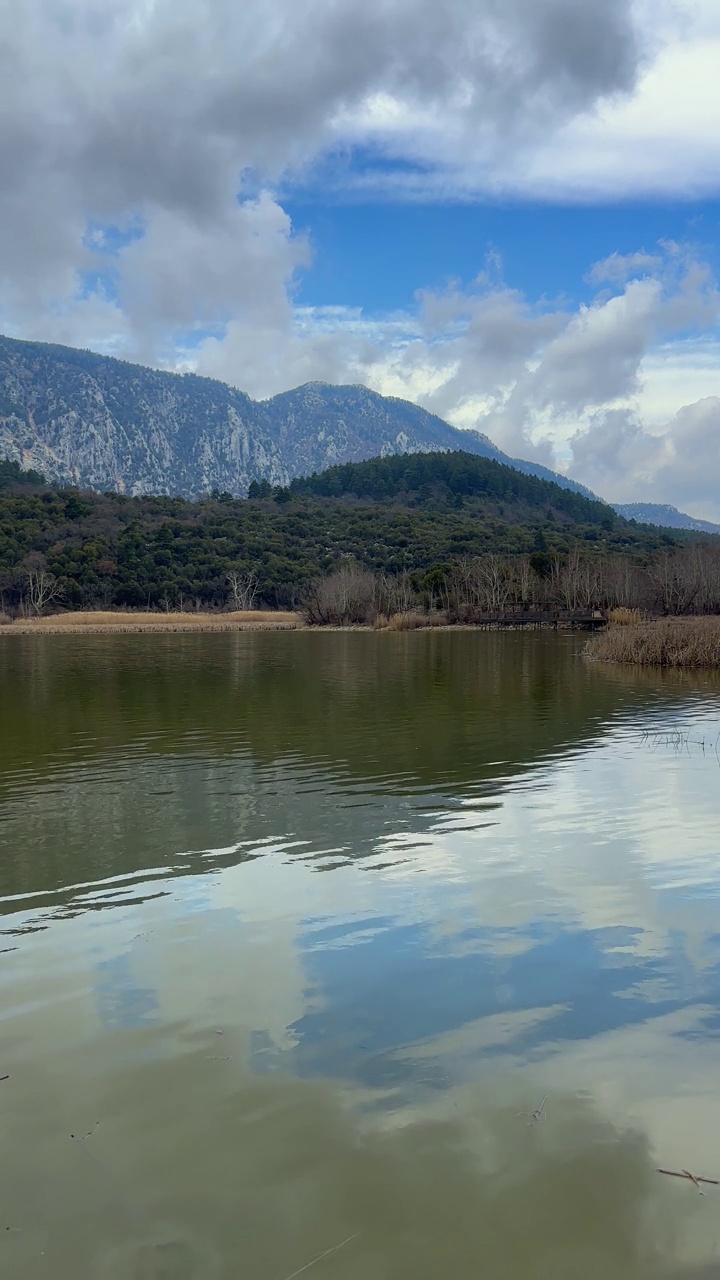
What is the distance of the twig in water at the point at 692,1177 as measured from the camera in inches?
177

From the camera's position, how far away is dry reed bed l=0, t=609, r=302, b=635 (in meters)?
82.7

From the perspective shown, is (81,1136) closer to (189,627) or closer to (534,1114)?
(534,1114)

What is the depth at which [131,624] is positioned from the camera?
85.3 m

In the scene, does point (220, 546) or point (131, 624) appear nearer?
point (131, 624)

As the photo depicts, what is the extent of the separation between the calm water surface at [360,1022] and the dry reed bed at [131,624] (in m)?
70.0

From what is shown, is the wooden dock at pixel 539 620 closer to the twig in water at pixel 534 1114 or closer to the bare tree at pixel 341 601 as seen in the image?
the bare tree at pixel 341 601

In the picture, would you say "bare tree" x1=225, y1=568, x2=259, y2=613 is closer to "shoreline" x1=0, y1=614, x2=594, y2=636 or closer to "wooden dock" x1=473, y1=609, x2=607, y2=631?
"shoreline" x1=0, y1=614, x2=594, y2=636

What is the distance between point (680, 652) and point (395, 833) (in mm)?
26612

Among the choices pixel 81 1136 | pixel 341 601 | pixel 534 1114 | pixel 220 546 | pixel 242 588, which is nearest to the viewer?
pixel 81 1136

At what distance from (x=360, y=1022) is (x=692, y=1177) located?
244 centimetres

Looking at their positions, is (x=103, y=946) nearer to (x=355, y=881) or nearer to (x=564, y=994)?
(x=355, y=881)

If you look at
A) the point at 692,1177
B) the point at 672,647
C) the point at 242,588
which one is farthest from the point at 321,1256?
the point at 242,588

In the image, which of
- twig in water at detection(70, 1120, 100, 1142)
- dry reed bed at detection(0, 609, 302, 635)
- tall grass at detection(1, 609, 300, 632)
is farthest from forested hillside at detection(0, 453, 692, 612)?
twig in water at detection(70, 1120, 100, 1142)

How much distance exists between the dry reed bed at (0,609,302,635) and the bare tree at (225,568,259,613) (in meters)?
18.1
